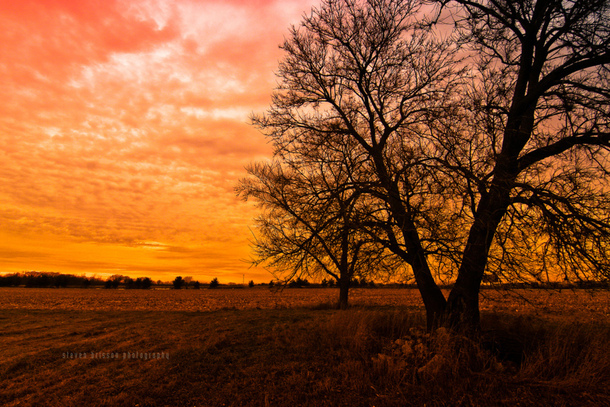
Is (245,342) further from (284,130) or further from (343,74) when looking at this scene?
(343,74)

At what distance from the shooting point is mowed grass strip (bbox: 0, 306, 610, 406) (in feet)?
16.8

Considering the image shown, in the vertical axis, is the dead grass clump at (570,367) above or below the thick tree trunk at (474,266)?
below

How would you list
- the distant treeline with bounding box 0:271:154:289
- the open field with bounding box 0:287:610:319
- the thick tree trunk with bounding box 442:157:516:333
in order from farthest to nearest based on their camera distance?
the distant treeline with bounding box 0:271:154:289
the open field with bounding box 0:287:610:319
the thick tree trunk with bounding box 442:157:516:333

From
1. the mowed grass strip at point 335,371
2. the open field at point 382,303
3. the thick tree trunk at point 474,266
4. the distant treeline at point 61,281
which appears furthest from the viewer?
the distant treeline at point 61,281

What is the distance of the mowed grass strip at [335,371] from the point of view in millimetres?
5125

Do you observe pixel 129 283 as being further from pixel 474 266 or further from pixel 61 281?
pixel 474 266

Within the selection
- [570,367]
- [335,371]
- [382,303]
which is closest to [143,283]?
[382,303]

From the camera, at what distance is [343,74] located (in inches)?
332

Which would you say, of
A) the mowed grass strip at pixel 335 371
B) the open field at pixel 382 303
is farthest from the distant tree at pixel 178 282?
the mowed grass strip at pixel 335 371

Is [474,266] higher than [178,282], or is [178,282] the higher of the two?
[474,266]

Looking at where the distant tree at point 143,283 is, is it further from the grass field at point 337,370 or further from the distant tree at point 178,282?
the grass field at point 337,370

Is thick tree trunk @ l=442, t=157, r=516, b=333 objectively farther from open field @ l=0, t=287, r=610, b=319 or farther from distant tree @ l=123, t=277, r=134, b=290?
distant tree @ l=123, t=277, r=134, b=290

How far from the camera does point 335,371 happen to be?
621 cm

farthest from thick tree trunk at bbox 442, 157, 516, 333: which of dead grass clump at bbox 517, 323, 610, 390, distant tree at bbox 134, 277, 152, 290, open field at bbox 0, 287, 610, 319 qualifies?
distant tree at bbox 134, 277, 152, 290
